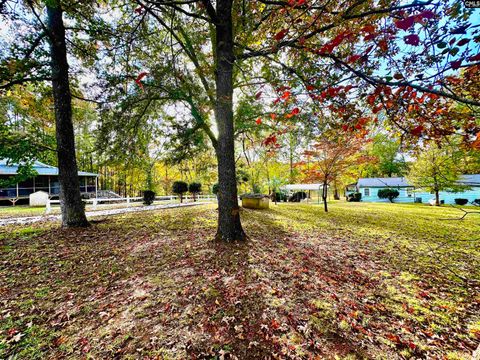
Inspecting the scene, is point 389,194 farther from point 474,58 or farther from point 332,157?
point 474,58

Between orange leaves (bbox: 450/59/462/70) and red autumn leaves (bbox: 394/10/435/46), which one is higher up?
red autumn leaves (bbox: 394/10/435/46)

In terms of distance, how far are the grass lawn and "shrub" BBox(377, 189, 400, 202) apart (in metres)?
25.2

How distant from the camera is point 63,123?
612cm

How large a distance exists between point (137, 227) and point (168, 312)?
16.1ft

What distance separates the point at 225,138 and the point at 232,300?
3.46m

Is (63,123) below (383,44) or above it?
above

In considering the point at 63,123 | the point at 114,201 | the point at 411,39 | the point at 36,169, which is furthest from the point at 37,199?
the point at 411,39

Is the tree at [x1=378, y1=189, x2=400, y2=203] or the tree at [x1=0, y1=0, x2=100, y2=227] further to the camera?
the tree at [x1=378, y1=189, x2=400, y2=203]

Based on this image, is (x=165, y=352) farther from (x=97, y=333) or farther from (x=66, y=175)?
(x=66, y=175)

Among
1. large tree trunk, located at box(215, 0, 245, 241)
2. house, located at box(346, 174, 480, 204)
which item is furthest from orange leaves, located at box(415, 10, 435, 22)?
house, located at box(346, 174, 480, 204)

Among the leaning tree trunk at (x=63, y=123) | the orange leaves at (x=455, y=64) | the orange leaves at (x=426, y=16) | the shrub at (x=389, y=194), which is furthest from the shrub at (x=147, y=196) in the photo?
the shrub at (x=389, y=194)

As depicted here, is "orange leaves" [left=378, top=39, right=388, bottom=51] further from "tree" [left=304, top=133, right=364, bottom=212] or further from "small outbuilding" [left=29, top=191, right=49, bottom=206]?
"small outbuilding" [left=29, top=191, right=49, bottom=206]

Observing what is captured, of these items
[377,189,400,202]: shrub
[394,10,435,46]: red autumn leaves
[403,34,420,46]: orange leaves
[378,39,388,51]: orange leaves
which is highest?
[378,39,388,51]: orange leaves

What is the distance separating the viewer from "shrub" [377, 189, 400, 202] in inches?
Answer: 1029
